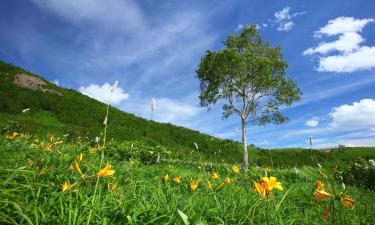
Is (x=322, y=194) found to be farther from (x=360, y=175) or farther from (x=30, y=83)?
(x=30, y=83)

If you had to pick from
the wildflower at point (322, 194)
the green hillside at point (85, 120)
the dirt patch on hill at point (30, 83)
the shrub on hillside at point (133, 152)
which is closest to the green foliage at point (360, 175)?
the shrub on hillside at point (133, 152)

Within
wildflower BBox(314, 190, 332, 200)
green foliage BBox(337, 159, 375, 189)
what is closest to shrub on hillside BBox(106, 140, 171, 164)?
green foliage BBox(337, 159, 375, 189)

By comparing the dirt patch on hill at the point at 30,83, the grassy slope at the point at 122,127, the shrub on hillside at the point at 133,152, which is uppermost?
the dirt patch on hill at the point at 30,83

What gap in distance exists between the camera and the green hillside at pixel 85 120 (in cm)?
2155

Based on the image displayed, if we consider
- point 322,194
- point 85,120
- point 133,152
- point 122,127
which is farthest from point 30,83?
point 322,194

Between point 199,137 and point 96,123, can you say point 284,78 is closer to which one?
point 199,137

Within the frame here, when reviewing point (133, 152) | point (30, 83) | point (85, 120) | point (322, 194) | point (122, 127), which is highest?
point (30, 83)

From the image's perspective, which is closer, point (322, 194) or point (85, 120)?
point (322, 194)

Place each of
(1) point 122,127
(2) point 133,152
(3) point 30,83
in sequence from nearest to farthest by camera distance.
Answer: (2) point 133,152
(1) point 122,127
(3) point 30,83

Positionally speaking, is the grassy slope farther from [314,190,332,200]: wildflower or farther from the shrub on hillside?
[314,190,332,200]: wildflower

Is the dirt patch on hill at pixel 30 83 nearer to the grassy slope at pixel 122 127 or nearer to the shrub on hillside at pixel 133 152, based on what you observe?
the grassy slope at pixel 122 127

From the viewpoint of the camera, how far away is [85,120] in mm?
24422

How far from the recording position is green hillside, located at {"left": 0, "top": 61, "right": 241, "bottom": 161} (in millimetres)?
21547

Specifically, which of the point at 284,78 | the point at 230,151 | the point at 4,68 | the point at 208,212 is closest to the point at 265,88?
the point at 284,78
